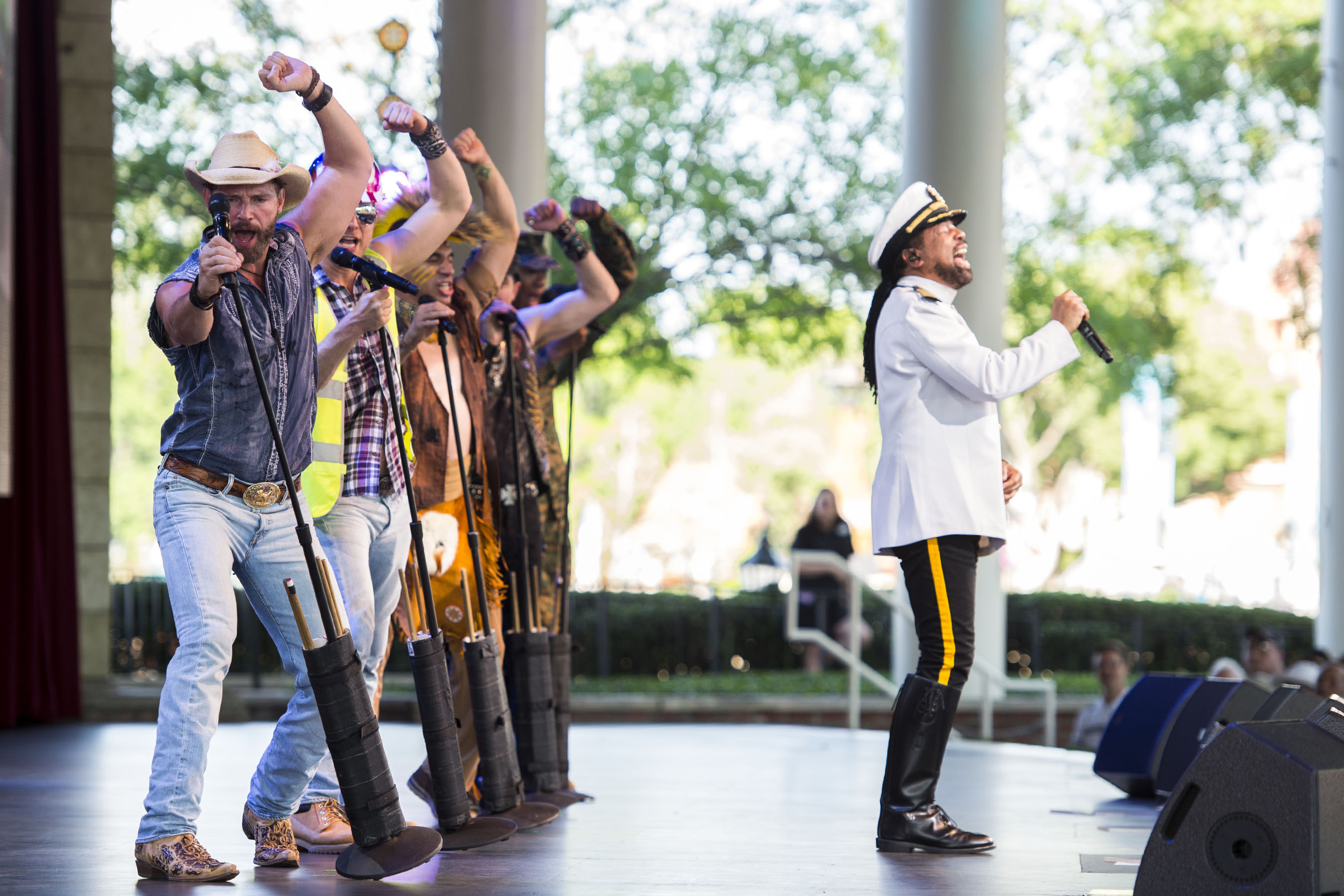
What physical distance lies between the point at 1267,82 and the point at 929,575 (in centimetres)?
1112

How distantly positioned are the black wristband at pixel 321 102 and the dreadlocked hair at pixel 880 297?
1.59m

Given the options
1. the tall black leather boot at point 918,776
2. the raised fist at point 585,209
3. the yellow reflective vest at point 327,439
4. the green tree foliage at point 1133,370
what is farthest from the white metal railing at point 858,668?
the green tree foliage at point 1133,370

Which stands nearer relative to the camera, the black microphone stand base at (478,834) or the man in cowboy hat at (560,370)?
the black microphone stand base at (478,834)

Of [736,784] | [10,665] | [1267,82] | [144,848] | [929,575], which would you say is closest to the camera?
[144,848]

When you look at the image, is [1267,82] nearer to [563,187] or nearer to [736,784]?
[563,187]

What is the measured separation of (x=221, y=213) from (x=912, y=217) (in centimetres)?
194

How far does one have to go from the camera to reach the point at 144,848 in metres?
3.36

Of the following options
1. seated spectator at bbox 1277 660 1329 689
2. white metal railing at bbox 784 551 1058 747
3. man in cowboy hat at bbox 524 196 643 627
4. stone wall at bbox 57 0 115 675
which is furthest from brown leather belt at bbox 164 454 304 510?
stone wall at bbox 57 0 115 675

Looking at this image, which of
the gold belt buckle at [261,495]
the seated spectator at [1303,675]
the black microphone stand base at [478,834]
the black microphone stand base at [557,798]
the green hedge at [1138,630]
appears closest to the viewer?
the gold belt buckle at [261,495]

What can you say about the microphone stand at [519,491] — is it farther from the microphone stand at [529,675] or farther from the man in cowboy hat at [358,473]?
the man in cowboy hat at [358,473]

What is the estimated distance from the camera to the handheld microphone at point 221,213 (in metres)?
3.36

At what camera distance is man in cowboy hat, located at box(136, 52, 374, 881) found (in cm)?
335

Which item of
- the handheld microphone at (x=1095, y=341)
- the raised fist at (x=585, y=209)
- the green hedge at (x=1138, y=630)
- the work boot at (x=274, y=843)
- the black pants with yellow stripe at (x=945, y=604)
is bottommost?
the green hedge at (x=1138, y=630)

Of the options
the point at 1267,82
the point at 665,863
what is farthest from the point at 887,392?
the point at 1267,82
